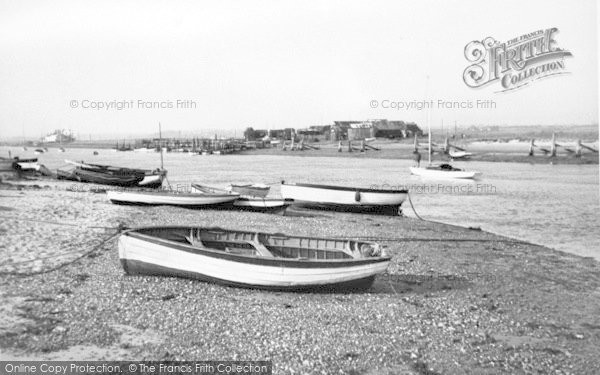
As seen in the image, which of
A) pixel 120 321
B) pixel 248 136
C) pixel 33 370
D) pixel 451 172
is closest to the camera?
pixel 33 370

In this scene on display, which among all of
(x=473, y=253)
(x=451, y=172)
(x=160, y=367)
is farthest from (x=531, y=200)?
(x=160, y=367)

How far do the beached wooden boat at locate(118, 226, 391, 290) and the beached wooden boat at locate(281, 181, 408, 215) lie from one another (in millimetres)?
11907

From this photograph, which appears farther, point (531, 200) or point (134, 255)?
point (531, 200)

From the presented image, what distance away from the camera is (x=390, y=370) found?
7.93m

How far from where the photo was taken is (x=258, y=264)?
424 inches

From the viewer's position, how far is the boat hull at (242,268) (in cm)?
1077

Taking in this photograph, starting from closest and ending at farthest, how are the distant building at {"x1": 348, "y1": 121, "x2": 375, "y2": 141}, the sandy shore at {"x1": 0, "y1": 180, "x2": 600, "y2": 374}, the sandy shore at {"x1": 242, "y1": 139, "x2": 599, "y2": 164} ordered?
the sandy shore at {"x1": 0, "y1": 180, "x2": 600, "y2": 374}
the sandy shore at {"x1": 242, "y1": 139, "x2": 599, "y2": 164}
the distant building at {"x1": 348, "y1": 121, "x2": 375, "y2": 141}

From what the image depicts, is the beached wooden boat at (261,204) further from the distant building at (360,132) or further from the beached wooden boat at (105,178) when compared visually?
the distant building at (360,132)

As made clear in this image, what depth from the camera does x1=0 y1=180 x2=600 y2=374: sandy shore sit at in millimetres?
8258

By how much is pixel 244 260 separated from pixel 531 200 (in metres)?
23.4

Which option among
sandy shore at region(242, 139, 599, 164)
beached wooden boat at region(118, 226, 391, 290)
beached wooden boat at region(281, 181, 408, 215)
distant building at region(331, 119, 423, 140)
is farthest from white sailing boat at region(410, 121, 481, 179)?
distant building at region(331, 119, 423, 140)

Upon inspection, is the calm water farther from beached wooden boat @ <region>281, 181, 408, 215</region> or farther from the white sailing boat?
beached wooden boat @ <region>281, 181, 408, 215</region>

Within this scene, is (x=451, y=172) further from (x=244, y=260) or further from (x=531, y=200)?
(x=244, y=260)

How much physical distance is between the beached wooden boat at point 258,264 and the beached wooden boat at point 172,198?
10532 mm
